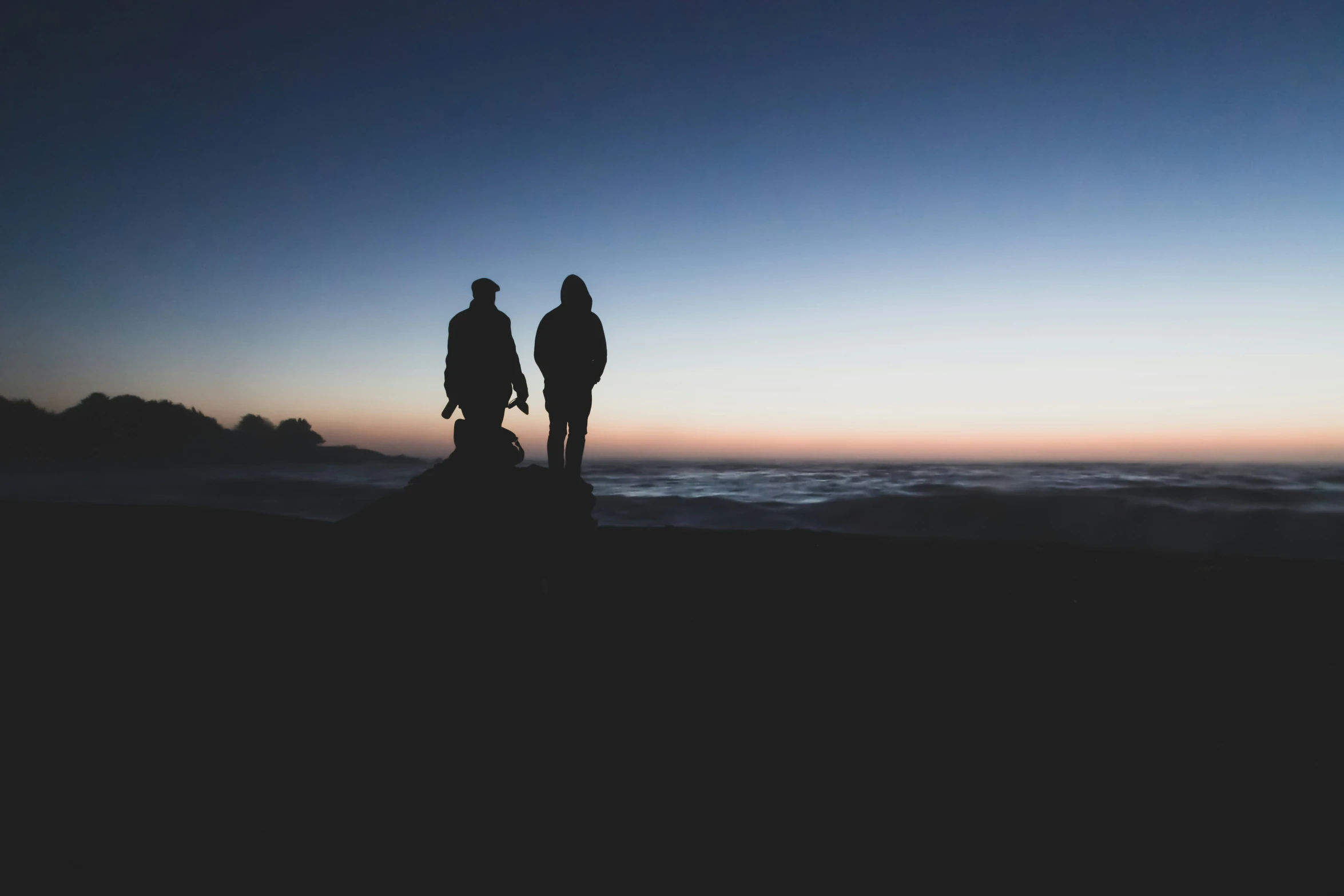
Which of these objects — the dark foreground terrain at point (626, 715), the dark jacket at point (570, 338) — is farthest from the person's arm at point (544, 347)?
the dark foreground terrain at point (626, 715)

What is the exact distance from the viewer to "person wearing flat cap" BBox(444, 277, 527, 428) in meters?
5.05

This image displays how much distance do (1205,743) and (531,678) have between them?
15.5ft

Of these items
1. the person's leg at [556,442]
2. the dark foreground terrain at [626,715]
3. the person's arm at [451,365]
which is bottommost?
the dark foreground terrain at [626,715]

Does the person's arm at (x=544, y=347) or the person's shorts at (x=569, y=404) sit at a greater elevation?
the person's arm at (x=544, y=347)

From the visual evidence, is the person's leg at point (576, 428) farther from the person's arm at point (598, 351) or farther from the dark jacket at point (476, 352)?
the dark jacket at point (476, 352)

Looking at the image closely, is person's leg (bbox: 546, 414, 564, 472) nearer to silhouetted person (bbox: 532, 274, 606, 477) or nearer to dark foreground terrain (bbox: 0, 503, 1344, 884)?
silhouetted person (bbox: 532, 274, 606, 477)

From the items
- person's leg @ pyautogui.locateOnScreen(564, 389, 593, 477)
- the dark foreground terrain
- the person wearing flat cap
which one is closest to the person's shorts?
person's leg @ pyautogui.locateOnScreen(564, 389, 593, 477)

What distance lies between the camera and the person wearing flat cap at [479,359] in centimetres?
505

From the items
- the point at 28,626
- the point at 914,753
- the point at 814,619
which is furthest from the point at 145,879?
the point at 814,619

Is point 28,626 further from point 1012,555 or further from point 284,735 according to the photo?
point 1012,555

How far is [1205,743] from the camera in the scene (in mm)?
3246

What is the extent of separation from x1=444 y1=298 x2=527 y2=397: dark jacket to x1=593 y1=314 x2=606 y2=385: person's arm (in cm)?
123

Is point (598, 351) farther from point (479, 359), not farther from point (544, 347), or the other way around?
point (479, 359)

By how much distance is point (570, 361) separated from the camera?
5984mm
